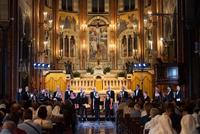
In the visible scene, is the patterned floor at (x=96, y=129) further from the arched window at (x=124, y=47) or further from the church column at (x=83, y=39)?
the arched window at (x=124, y=47)

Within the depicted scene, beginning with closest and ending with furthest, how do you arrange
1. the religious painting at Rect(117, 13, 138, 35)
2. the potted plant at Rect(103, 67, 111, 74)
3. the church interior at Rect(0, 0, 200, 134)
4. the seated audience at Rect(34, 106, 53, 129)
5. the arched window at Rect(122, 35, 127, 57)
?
the seated audience at Rect(34, 106, 53, 129)
the church interior at Rect(0, 0, 200, 134)
the potted plant at Rect(103, 67, 111, 74)
the arched window at Rect(122, 35, 127, 57)
the religious painting at Rect(117, 13, 138, 35)

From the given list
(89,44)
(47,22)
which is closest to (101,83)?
(89,44)

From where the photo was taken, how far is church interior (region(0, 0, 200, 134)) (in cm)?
2777

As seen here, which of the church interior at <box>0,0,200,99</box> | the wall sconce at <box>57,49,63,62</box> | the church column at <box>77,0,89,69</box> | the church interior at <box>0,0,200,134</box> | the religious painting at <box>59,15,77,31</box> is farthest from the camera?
the religious painting at <box>59,15,77,31</box>

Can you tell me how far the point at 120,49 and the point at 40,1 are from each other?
9276 mm

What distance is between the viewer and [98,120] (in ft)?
97.5

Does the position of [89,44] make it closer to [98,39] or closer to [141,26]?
[98,39]

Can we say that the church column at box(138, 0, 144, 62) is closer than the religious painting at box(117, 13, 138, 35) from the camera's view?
Yes

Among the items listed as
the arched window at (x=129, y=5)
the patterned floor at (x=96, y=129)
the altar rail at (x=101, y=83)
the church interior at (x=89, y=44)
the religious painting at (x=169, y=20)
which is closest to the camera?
the patterned floor at (x=96, y=129)

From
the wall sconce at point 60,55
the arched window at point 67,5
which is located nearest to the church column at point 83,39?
the arched window at point 67,5

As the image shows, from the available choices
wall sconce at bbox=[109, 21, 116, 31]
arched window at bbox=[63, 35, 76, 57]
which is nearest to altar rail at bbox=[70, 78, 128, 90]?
arched window at bbox=[63, 35, 76, 57]

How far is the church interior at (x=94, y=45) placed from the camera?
27.8 meters

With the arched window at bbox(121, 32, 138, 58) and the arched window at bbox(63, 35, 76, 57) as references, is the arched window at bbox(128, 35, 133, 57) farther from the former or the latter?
the arched window at bbox(63, 35, 76, 57)

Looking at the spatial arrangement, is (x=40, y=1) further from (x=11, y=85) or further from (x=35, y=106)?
(x=35, y=106)
